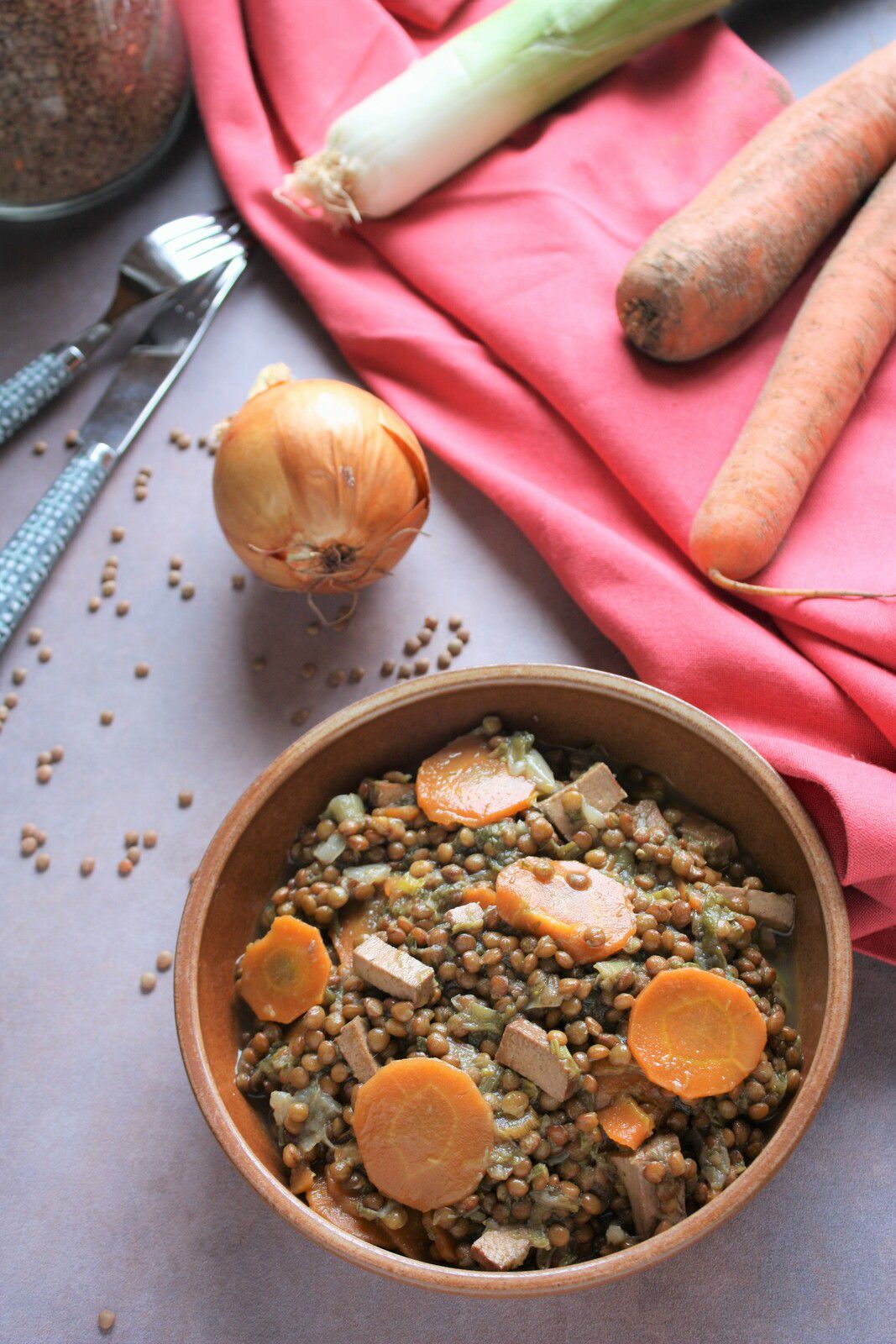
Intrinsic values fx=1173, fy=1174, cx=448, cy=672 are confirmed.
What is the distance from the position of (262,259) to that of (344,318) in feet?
1.30

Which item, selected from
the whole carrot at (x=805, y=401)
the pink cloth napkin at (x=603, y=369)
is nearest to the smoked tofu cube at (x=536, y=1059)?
the pink cloth napkin at (x=603, y=369)

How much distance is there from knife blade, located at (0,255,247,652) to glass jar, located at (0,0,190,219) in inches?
17.2

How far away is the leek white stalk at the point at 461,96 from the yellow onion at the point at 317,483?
0.70 meters

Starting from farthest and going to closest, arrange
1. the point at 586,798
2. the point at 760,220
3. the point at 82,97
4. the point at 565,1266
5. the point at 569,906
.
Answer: the point at 82,97, the point at 760,220, the point at 586,798, the point at 569,906, the point at 565,1266

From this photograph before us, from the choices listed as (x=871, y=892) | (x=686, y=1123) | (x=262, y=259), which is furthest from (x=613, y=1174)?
(x=262, y=259)

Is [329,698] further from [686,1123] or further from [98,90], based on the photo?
[98,90]

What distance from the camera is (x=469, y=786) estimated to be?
7.54 feet

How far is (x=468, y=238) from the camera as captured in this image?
299cm

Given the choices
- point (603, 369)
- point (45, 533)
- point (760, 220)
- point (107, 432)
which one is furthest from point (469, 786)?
point (760, 220)

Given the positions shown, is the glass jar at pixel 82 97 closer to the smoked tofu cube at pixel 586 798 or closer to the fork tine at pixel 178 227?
the fork tine at pixel 178 227

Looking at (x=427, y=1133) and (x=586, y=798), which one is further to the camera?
(x=586, y=798)

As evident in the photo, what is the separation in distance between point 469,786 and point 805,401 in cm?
114

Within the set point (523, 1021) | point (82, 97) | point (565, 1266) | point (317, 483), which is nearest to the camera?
point (565, 1266)

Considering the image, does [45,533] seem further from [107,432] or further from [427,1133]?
[427,1133]
